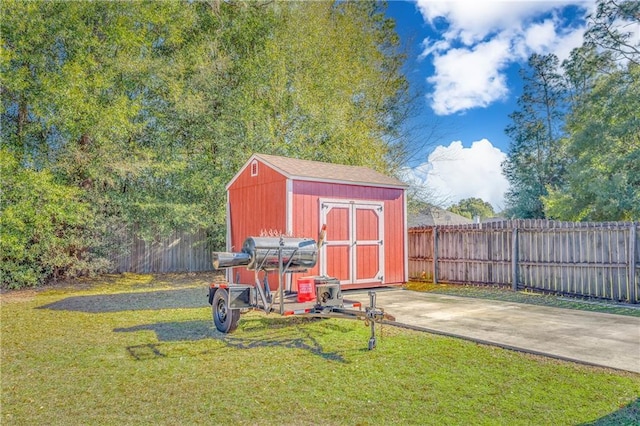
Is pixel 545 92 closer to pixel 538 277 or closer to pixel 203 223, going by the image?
pixel 538 277

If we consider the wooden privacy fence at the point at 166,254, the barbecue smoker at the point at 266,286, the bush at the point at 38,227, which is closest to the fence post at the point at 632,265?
the barbecue smoker at the point at 266,286

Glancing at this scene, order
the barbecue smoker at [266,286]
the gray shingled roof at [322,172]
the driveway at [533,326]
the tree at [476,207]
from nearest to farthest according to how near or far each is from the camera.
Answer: the driveway at [533,326] → the barbecue smoker at [266,286] → the gray shingled roof at [322,172] → the tree at [476,207]

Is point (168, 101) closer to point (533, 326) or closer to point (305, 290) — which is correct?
point (305, 290)

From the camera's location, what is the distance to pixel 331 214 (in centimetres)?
891

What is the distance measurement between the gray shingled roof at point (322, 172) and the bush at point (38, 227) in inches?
220

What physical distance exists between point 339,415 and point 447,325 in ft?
11.4

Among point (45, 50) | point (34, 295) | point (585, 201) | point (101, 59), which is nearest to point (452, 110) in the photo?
point (585, 201)

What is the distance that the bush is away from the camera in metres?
10.0

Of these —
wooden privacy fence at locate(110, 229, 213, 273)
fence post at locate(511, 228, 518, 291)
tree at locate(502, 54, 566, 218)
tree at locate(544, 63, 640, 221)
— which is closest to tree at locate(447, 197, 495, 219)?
tree at locate(502, 54, 566, 218)

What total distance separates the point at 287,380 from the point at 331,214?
5.18 meters

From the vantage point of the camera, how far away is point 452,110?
18359 millimetres

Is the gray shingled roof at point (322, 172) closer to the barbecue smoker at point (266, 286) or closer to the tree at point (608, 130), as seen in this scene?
the barbecue smoker at point (266, 286)

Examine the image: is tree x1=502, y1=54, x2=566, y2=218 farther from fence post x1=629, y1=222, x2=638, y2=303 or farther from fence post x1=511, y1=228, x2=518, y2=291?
fence post x1=629, y1=222, x2=638, y2=303

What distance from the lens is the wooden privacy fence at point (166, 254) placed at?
1391 centimetres
